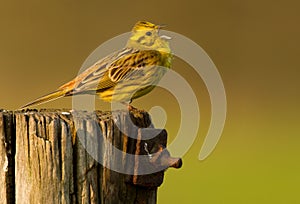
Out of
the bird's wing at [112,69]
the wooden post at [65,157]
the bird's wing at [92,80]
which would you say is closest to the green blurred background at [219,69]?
the bird's wing at [112,69]

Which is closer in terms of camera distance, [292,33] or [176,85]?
[176,85]

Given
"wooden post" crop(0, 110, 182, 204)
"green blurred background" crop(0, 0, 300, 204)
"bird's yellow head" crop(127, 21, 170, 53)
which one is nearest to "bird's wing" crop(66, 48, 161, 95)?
"bird's yellow head" crop(127, 21, 170, 53)

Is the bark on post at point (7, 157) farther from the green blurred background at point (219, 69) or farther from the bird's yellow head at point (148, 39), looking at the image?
the green blurred background at point (219, 69)

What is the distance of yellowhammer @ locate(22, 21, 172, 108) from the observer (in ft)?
18.0

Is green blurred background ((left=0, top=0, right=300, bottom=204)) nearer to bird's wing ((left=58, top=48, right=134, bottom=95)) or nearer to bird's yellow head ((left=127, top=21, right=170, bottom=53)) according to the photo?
bird's yellow head ((left=127, top=21, right=170, bottom=53))

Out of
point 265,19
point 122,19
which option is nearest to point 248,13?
point 265,19

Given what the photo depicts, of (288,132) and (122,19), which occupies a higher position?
(122,19)

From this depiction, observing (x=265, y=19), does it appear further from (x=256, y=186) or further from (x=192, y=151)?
(x=256, y=186)

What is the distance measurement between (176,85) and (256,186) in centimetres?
539

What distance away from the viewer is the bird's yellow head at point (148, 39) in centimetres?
616

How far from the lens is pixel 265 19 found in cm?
1580

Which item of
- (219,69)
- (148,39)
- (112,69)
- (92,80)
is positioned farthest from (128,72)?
(219,69)

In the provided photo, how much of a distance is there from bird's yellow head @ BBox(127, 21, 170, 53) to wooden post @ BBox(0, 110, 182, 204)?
2.14 m

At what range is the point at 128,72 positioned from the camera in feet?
19.0
